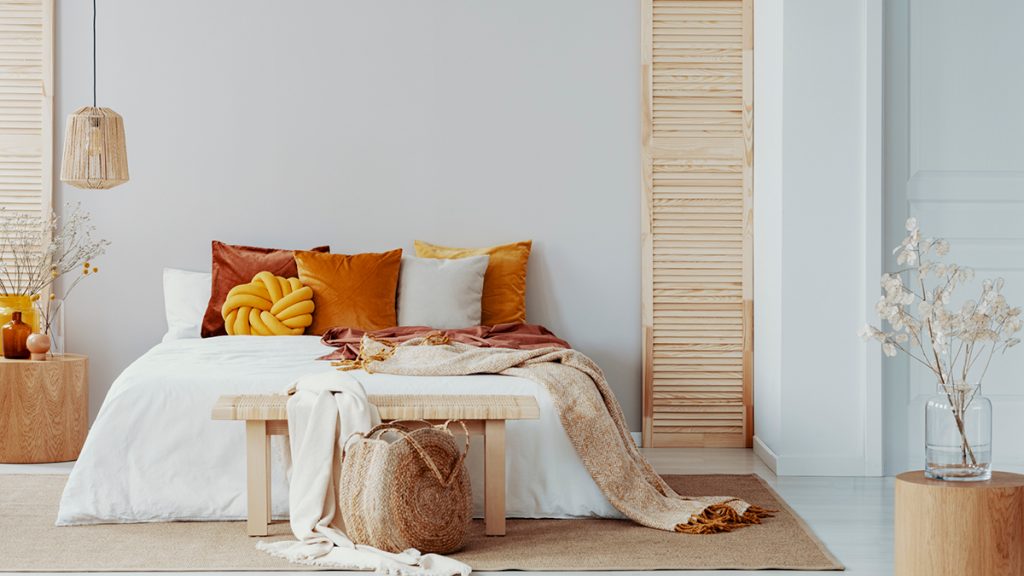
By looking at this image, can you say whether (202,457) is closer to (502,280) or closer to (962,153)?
(502,280)

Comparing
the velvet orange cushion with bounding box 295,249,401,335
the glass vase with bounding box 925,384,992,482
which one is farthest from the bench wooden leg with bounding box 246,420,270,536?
the glass vase with bounding box 925,384,992,482

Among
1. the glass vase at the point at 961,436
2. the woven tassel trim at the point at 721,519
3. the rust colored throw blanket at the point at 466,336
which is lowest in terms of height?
the woven tassel trim at the point at 721,519

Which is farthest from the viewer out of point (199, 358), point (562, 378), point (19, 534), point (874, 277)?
point (874, 277)

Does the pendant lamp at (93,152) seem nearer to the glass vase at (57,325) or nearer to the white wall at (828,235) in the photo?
the glass vase at (57,325)

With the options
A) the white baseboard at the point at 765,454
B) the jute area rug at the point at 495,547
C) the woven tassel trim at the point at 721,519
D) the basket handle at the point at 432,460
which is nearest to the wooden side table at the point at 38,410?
the jute area rug at the point at 495,547

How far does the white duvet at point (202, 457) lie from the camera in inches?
145

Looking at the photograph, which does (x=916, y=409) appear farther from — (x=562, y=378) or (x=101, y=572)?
(x=101, y=572)

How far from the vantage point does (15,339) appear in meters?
4.83

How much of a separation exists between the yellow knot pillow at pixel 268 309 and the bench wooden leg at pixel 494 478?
1634 millimetres

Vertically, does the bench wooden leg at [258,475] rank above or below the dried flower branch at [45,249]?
below

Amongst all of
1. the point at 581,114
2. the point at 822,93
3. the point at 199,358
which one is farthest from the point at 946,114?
the point at 199,358

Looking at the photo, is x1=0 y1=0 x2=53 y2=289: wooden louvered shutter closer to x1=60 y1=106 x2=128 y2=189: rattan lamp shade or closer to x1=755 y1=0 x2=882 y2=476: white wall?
x1=60 y1=106 x2=128 y2=189: rattan lamp shade

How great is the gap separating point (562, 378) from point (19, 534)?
1845 millimetres

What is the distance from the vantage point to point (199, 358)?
412cm
